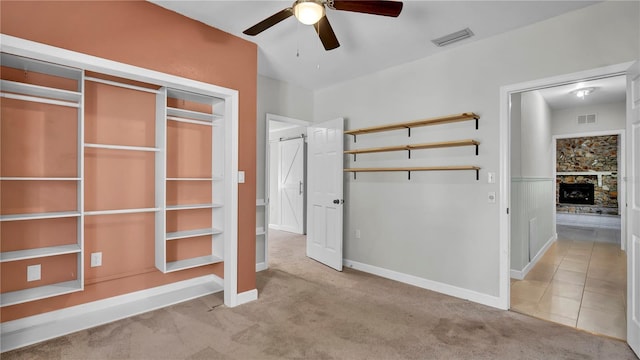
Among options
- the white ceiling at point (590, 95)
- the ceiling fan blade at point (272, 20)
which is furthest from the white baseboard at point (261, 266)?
the white ceiling at point (590, 95)

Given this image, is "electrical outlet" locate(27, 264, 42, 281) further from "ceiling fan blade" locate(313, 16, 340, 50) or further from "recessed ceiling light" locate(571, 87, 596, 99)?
"recessed ceiling light" locate(571, 87, 596, 99)

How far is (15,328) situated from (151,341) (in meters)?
1.13

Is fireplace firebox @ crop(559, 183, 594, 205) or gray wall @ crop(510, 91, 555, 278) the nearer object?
gray wall @ crop(510, 91, 555, 278)

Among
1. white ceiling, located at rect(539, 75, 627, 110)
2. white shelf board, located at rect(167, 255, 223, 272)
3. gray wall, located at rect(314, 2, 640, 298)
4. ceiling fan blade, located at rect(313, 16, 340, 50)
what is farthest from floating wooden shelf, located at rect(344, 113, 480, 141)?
white ceiling, located at rect(539, 75, 627, 110)

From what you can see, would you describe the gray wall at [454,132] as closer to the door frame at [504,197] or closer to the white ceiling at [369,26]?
the door frame at [504,197]

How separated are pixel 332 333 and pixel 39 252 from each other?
244cm

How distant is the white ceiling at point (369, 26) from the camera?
8.35 feet

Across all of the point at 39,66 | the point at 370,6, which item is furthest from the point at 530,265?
the point at 39,66

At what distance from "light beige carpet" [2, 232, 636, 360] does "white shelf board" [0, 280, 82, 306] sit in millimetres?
373

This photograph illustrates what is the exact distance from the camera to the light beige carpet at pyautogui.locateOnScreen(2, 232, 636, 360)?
2.22 meters

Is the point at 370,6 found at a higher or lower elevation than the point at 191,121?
higher

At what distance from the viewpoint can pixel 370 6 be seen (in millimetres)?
1972

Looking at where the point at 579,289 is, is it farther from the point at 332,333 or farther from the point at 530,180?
the point at 332,333

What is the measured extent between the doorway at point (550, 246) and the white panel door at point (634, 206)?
24 centimetres
